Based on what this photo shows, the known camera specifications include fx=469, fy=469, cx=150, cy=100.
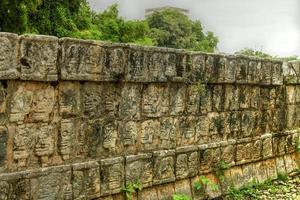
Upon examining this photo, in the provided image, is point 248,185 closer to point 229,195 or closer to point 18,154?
point 229,195

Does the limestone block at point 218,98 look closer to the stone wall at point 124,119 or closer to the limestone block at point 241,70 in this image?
the stone wall at point 124,119

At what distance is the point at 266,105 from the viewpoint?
735 centimetres

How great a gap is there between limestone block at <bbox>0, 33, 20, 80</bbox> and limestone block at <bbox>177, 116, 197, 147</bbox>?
7.82 ft

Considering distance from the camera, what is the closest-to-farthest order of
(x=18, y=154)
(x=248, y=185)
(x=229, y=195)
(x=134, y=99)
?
(x=18, y=154), (x=134, y=99), (x=229, y=195), (x=248, y=185)

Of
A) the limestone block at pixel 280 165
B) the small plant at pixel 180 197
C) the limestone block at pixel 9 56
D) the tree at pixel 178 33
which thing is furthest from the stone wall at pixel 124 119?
the tree at pixel 178 33

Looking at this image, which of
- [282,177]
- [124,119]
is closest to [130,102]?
[124,119]

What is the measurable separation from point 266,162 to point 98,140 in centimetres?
355

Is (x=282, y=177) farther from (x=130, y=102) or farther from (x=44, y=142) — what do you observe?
(x=44, y=142)

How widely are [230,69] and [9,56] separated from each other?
11.1 ft

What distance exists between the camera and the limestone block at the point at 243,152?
6703mm

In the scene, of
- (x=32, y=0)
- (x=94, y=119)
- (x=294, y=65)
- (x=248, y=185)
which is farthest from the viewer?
(x=32, y=0)

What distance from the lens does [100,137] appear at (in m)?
4.75

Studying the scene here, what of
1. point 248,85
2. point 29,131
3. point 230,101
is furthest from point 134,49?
point 248,85

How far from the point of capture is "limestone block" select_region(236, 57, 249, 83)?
6590 millimetres
